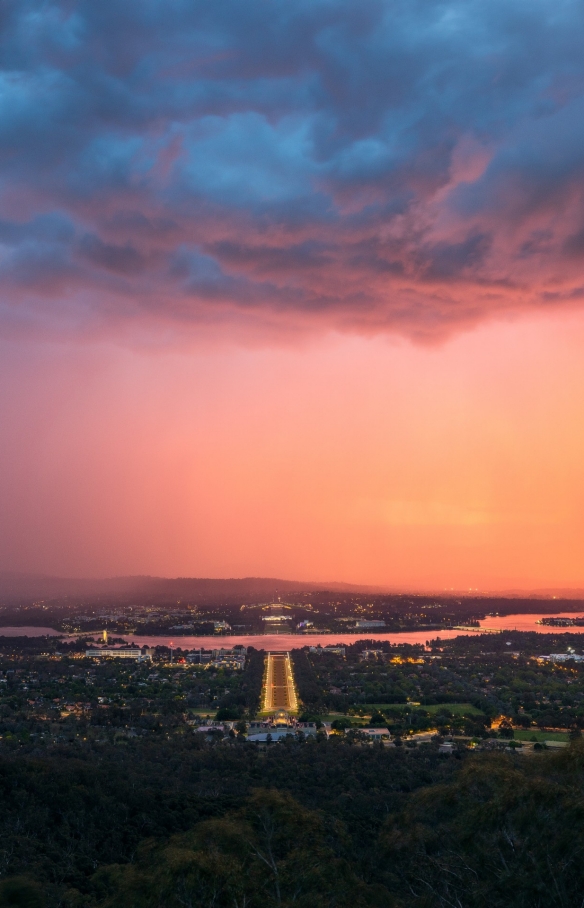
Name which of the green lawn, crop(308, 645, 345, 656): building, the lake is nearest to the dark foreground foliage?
the green lawn

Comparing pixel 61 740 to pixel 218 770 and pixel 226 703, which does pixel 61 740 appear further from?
pixel 226 703

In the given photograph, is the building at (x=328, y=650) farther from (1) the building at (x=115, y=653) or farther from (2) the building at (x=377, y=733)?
(2) the building at (x=377, y=733)

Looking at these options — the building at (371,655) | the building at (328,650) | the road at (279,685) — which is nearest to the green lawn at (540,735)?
the road at (279,685)

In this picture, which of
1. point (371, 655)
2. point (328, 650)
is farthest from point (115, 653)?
point (371, 655)

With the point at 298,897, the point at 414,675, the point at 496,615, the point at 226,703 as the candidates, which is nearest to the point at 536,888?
the point at 298,897

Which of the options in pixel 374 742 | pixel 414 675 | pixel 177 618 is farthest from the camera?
pixel 177 618

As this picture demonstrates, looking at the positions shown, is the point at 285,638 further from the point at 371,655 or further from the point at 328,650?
the point at 371,655

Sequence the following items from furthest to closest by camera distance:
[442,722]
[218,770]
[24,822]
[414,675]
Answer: [414,675] < [442,722] < [218,770] < [24,822]
